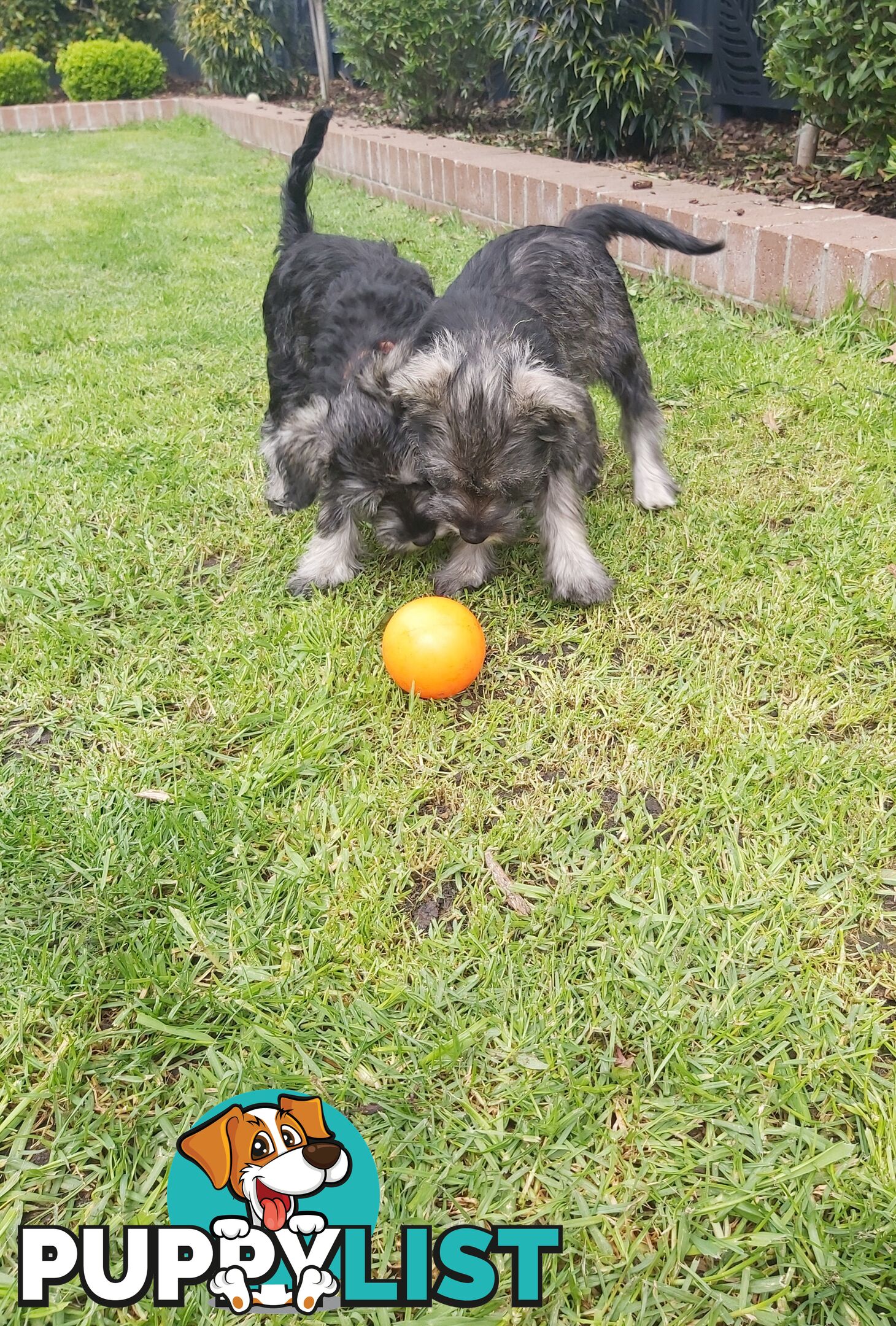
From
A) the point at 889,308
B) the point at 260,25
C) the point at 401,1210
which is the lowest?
the point at 401,1210

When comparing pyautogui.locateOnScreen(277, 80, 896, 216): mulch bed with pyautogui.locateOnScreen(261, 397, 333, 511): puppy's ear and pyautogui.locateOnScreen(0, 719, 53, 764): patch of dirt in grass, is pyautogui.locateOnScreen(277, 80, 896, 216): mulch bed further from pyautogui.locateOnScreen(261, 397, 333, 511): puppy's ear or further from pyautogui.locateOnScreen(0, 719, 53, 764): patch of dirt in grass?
pyautogui.locateOnScreen(0, 719, 53, 764): patch of dirt in grass

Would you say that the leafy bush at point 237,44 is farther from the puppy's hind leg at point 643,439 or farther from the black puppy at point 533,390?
the puppy's hind leg at point 643,439

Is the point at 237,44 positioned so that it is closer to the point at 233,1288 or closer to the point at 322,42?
the point at 322,42

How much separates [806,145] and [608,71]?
1.65 metres

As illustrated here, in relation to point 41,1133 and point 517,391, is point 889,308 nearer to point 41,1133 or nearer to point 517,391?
point 517,391

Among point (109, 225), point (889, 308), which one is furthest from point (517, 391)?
point (109, 225)

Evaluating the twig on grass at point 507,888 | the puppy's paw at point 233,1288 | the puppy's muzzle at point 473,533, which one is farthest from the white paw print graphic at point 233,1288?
the puppy's muzzle at point 473,533

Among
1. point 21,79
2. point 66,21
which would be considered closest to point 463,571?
point 21,79

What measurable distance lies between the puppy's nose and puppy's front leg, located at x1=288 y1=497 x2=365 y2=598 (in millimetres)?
1948

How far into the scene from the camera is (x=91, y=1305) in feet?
4.65

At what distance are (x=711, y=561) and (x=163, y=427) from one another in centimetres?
263

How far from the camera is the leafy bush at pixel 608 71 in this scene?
22.1 feet

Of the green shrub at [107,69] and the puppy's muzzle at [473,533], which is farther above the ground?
the green shrub at [107,69]

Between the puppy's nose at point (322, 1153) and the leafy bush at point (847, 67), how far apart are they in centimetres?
514
